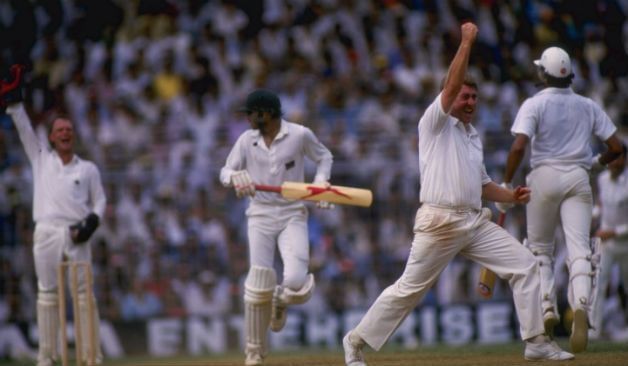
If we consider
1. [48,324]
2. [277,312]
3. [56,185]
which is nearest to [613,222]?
[277,312]

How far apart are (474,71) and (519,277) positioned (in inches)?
400

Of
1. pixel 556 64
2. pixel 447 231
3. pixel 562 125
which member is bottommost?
pixel 447 231

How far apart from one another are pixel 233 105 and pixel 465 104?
10201 millimetres

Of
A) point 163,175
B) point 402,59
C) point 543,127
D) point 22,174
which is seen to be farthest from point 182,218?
point 543,127

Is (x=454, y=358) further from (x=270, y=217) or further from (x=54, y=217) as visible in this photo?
(x=54, y=217)

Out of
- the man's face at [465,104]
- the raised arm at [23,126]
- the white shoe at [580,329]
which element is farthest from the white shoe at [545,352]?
the raised arm at [23,126]

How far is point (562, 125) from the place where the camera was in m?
11.5

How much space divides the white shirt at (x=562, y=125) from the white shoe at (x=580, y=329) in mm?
1332

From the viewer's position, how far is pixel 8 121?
1980cm

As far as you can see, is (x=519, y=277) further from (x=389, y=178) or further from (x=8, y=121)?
(x=8, y=121)

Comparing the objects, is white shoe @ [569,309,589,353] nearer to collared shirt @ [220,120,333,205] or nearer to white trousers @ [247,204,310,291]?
white trousers @ [247,204,310,291]

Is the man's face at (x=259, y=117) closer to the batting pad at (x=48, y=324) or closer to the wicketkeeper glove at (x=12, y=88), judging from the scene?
the wicketkeeper glove at (x=12, y=88)

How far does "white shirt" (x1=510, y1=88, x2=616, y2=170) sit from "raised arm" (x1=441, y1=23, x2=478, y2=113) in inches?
85.1

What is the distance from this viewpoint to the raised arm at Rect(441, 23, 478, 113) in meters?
9.27
